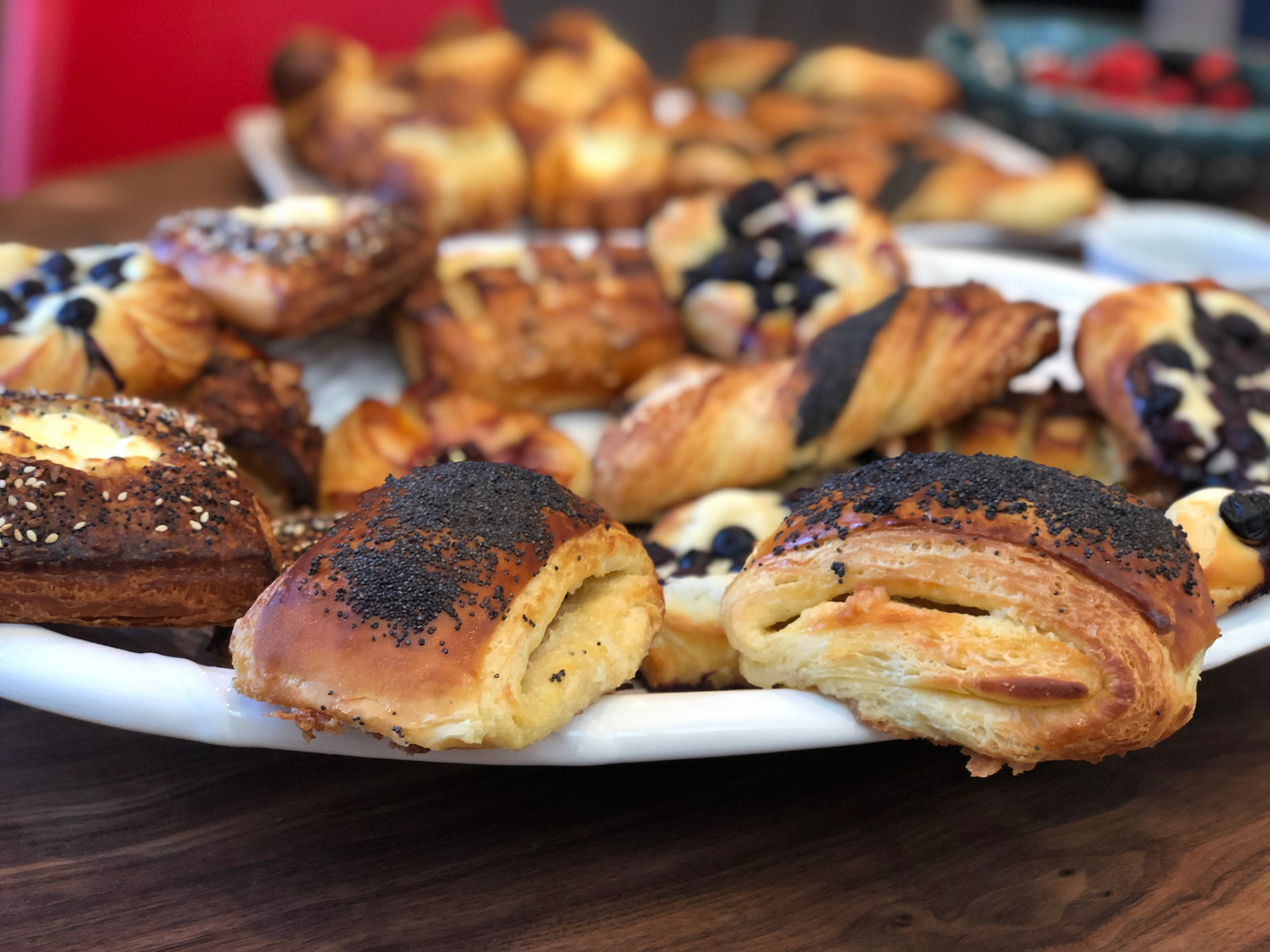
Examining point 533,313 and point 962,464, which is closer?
point 962,464

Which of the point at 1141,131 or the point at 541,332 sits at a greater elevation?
the point at 541,332

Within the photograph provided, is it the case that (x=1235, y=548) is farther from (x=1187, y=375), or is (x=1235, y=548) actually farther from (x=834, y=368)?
(x=834, y=368)

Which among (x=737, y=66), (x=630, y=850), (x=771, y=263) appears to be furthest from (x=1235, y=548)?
(x=737, y=66)

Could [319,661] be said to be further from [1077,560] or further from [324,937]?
[1077,560]

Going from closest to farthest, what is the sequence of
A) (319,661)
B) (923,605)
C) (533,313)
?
(319,661) < (923,605) < (533,313)

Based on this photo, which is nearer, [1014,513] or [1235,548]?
[1014,513]

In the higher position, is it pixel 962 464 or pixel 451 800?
pixel 962 464

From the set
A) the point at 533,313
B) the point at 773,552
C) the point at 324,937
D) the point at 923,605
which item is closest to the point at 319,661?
the point at 324,937

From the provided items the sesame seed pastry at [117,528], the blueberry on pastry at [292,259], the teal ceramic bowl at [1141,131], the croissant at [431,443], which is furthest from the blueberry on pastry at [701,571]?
the teal ceramic bowl at [1141,131]
